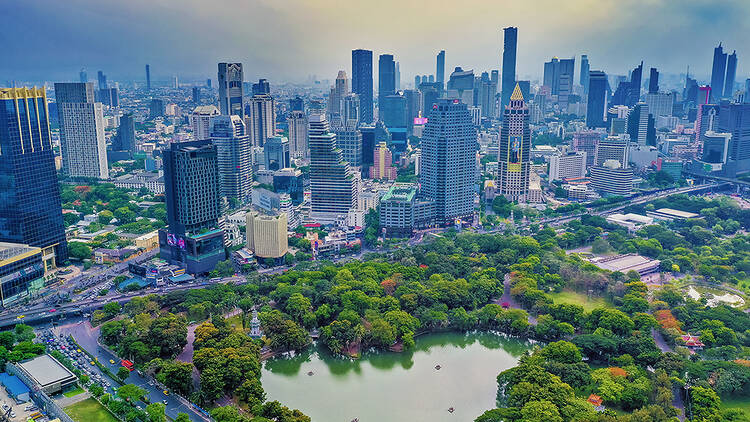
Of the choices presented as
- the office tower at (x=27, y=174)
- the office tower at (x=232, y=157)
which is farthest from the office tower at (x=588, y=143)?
the office tower at (x=27, y=174)

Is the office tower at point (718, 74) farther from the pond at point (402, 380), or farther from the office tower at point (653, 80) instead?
the pond at point (402, 380)

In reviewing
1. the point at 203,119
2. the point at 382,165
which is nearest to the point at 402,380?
the point at 382,165

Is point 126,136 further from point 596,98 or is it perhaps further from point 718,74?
point 718,74

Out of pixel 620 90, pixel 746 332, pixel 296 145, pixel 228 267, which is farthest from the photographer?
pixel 620 90

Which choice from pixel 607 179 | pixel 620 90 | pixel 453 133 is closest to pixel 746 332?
pixel 453 133

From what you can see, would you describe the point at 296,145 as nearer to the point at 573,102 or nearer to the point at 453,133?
the point at 453,133

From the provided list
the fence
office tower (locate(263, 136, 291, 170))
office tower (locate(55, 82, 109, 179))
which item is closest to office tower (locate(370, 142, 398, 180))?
office tower (locate(263, 136, 291, 170))
